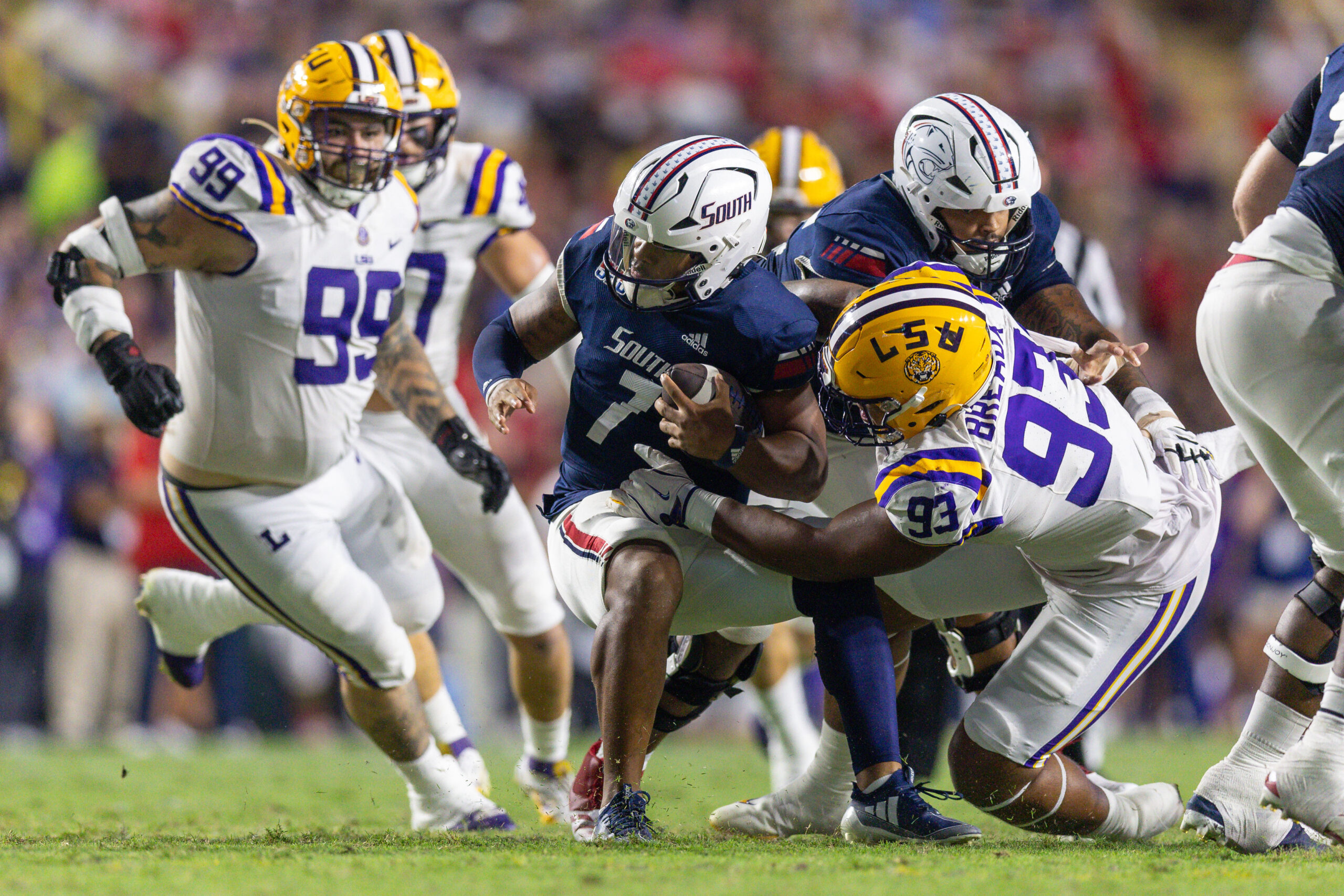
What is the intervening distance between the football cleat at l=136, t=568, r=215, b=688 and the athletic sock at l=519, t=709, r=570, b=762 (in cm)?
115

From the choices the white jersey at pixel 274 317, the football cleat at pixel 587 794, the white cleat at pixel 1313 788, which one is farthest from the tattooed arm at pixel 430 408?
the white cleat at pixel 1313 788

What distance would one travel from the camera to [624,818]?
11.4 ft

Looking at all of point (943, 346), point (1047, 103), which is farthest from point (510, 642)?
point (1047, 103)

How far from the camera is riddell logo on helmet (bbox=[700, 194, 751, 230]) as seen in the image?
11.9 ft

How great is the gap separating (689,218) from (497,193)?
179 centimetres

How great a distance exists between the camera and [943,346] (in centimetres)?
328

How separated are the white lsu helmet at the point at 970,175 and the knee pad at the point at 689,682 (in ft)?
4.01

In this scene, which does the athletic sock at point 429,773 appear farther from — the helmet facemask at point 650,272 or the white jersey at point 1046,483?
the white jersey at point 1046,483

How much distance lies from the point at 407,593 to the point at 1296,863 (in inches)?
112

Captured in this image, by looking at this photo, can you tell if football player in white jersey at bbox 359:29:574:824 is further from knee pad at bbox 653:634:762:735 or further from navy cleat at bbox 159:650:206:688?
knee pad at bbox 653:634:762:735

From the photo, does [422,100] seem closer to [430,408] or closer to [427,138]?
[427,138]

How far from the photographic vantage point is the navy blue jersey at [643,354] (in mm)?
3670

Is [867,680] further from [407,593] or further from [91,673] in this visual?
[91,673]

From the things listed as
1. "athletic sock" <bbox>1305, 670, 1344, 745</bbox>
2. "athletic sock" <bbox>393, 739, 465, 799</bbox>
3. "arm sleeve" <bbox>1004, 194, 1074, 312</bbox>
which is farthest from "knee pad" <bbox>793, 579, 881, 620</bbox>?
"athletic sock" <bbox>393, 739, 465, 799</bbox>
